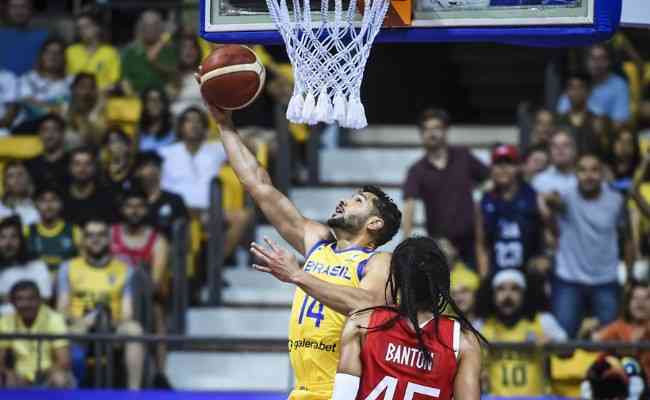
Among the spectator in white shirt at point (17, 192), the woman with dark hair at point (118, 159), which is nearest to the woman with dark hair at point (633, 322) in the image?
the woman with dark hair at point (118, 159)

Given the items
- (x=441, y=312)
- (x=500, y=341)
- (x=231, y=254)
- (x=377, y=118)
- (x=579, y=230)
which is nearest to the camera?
(x=441, y=312)

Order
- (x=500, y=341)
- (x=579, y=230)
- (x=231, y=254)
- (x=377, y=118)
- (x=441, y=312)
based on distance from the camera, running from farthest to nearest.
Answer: (x=377, y=118) → (x=231, y=254) → (x=579, y=230) → (x=500, y=341) → (x=441, y=312)

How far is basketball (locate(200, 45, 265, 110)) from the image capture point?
293 inches

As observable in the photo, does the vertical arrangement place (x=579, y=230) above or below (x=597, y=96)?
below

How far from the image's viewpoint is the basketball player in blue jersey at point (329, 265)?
6.82 m

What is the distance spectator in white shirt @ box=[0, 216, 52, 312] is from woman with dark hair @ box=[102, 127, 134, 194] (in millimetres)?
921

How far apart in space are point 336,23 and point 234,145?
0.84 metres

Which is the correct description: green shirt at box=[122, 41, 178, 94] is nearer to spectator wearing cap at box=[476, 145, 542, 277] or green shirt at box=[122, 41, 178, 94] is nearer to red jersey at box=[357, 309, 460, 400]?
spectator wearing cap at box=[476, 145, 542, 277]

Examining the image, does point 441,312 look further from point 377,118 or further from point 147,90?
point 377,118

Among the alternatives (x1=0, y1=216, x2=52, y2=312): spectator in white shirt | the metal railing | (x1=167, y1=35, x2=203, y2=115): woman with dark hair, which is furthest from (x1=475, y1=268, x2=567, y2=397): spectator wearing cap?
(x1=167, y1=35, x2=203, y2=115): woman with dark hair

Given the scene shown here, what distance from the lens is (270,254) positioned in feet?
20.5

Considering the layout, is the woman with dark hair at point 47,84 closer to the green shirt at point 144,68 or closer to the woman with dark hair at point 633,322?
the green shirt at point 144,68

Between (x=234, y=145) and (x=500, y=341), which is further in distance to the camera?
(x=500, y=341)

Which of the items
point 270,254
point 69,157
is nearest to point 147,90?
point 69,157
